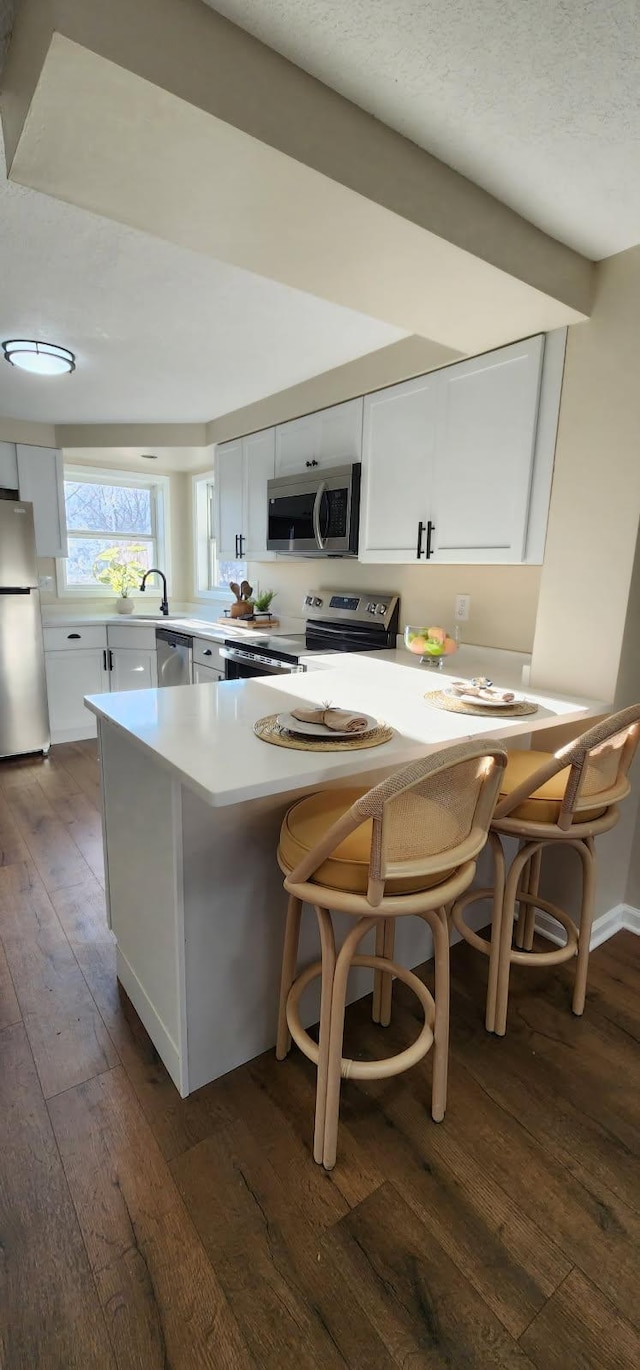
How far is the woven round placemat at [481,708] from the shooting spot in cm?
161

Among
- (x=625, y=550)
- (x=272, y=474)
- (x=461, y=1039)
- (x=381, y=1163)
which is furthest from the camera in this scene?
(x=272, y=474)

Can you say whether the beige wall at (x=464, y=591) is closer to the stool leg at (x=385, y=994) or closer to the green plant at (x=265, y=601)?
the green plant at (x=265, y=601)

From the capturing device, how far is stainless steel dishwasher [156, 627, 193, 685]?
3.84 meters

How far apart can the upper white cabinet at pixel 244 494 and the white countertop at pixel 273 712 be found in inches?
68.3

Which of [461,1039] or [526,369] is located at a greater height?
[526,369]

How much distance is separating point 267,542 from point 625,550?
2.13 metres

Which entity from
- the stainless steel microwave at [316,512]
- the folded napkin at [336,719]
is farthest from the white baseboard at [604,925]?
the stainless steel microwave at [316,512]

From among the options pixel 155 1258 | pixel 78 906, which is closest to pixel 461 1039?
pixel 155 1258

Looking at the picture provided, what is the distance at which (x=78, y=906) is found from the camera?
87.2 inches

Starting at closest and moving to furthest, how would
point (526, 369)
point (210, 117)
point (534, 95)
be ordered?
point (210, 117) < point (534, 95) < point (526, 369)

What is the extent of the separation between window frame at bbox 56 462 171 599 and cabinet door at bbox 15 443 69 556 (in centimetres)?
18

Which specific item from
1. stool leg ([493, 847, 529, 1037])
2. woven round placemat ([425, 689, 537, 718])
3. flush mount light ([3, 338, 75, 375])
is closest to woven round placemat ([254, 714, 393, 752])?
woven round placemat ([425, 689, 537, 718])

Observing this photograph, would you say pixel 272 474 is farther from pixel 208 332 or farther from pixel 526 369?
pixel 526 369

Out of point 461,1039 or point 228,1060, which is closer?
point 228,1060
